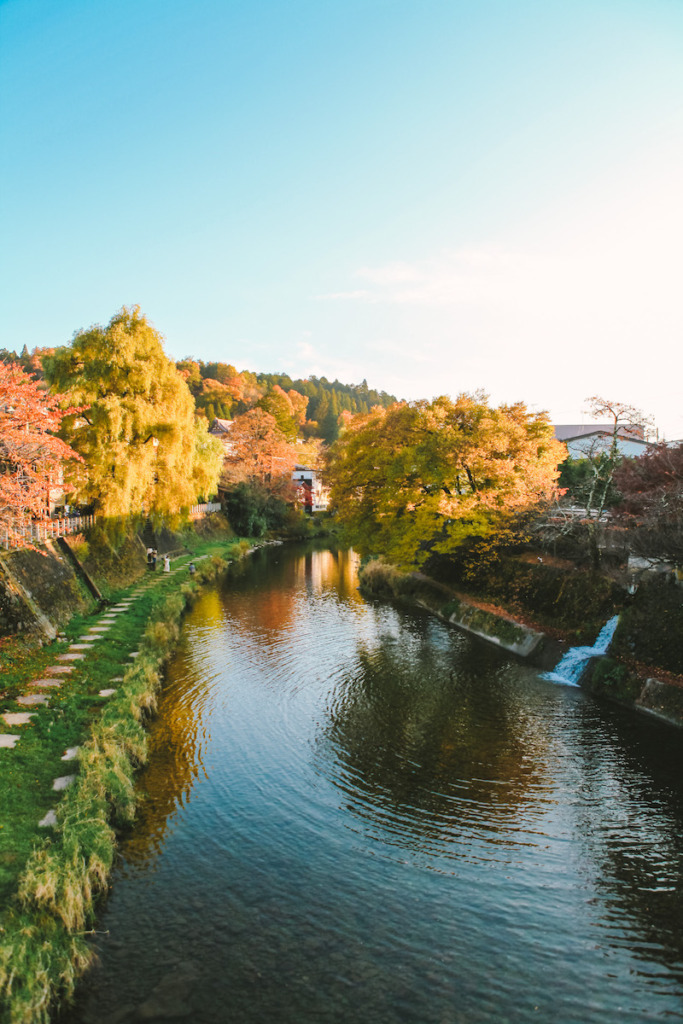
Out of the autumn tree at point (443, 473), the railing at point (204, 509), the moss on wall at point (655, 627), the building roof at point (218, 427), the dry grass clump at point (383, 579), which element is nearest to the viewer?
the moss on wall at point (655, 627)

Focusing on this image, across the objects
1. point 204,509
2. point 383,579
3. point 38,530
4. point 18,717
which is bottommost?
point 18,717

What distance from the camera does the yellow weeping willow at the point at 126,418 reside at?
78.6 feet

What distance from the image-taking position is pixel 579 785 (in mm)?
11031

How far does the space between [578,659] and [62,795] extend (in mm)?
14552

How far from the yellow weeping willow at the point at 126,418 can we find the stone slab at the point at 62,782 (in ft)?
52.5

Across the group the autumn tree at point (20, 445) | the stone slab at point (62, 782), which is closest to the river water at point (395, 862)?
the stone slab at point (62, 782)

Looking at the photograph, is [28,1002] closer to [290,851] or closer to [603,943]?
[290,851]

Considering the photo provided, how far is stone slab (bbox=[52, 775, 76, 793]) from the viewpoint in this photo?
913 centimetres

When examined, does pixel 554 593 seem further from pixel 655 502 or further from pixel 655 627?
pixel 655 502

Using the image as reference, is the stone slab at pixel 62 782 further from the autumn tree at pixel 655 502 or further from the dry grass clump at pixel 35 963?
the autumn tree at pixel 655 502

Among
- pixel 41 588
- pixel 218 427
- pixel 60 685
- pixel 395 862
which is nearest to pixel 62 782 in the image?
pixel 60 685

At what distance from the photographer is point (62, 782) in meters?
9.30

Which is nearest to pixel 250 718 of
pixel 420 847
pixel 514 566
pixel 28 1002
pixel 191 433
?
pixel 420 847

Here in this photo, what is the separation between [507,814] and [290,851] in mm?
3968
